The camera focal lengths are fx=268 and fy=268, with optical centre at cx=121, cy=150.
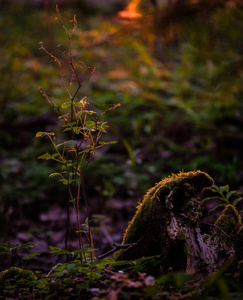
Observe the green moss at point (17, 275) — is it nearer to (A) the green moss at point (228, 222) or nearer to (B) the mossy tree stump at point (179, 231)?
(B) the mossy tree stump at point (179, 231)

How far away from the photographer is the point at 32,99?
7.66 metres

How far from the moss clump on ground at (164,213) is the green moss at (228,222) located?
0.21m

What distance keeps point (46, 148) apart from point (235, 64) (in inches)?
149

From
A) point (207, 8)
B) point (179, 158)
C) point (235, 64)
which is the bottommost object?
point (179, 158)

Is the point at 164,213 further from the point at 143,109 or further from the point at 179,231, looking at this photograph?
the point at 143,109

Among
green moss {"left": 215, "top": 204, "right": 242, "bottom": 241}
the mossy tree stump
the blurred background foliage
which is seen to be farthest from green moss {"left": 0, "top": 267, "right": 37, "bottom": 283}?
the blurred background foliage

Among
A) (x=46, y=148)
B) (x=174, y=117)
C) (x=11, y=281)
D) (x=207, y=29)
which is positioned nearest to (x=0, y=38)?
(x=46, y=148)

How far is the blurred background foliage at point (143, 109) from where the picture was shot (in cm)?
398

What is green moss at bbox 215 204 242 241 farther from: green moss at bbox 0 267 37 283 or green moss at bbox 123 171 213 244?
green moss at bbox 0 267 37 283

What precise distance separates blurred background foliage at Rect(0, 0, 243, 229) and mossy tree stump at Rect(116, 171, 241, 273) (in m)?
1.13

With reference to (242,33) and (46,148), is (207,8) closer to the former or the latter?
(242,33)

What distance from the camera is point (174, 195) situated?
1944 millimetres

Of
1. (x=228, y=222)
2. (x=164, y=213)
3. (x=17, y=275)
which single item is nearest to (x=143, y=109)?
(x=228, y=222)

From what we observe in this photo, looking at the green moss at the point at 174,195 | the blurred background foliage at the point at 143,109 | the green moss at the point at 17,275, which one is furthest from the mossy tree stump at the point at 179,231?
the blurred background foliage at the point at 143,109
